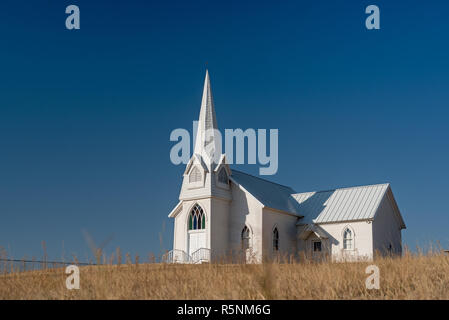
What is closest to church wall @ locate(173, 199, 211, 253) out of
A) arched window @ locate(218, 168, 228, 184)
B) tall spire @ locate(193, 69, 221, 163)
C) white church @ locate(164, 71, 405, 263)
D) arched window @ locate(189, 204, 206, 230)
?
white church @ locate(164, 71, 405, 263)

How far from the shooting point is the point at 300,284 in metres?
12.0

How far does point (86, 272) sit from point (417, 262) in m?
9.85

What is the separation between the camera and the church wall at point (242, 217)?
37.2m

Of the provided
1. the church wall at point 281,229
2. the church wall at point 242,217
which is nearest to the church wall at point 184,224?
the church wall at point 242,217

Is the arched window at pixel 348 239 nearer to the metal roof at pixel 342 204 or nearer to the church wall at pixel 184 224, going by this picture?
the metal roof at pixel 342 204

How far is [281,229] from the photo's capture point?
39.5 metres

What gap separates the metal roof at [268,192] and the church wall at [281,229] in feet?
1.83

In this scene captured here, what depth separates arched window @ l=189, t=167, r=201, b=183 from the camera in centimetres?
3831

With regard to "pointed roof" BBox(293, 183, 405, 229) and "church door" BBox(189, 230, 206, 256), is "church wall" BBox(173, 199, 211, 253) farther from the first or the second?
"pointed roof" BBox(293, 183, 405, 229)
